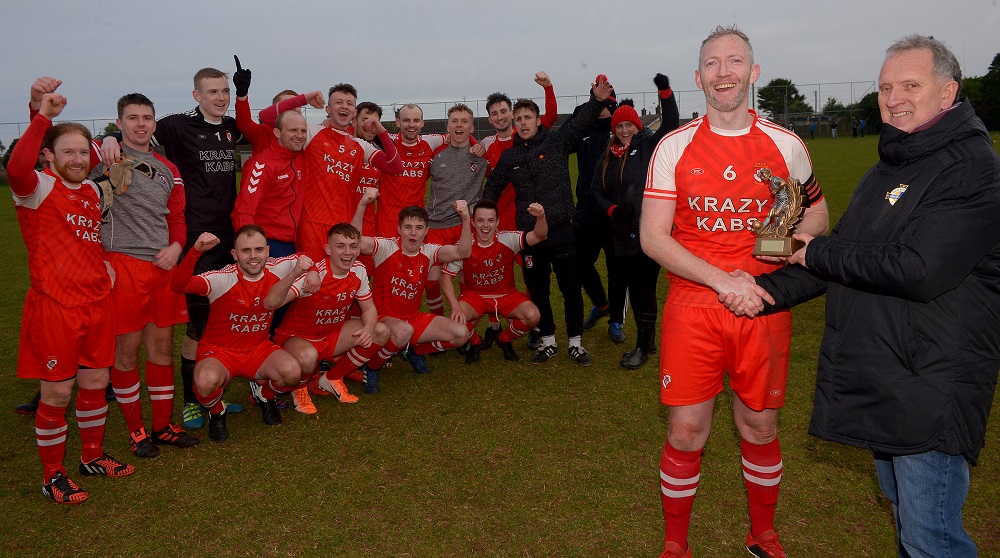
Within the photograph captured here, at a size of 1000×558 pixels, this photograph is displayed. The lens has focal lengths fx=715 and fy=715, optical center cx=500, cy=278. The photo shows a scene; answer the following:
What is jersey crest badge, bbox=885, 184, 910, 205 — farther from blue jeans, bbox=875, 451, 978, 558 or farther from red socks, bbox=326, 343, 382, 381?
red socks, bbox=326, 343, 382, 381

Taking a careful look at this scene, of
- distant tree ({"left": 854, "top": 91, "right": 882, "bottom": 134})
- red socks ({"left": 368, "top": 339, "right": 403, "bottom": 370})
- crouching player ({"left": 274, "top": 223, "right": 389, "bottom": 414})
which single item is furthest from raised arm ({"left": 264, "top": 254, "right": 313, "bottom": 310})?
distant tree ({"left": 854, "top": 91, "right": 882, "bottom": 134})

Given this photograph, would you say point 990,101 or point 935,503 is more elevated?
point 990,101

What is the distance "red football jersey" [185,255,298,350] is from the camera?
17.9 feet

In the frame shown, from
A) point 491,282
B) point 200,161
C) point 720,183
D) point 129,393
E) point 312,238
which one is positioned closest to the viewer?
point 720,183

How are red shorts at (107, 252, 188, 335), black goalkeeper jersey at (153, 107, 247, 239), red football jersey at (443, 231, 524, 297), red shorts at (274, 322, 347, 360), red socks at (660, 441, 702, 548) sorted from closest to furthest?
red socks at (660, 441, 702, 548) < red shorts at (107, 252, 188, 335) < black goalkeeper jersey at (153, 107, 247, 239) < red shorts at (274, 322, 347, 360) < red football jersey at (443, 231, 524, 297)

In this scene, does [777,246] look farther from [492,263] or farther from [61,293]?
[492,263]

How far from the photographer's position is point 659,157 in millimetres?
3443

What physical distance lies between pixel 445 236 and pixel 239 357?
2.61 meters

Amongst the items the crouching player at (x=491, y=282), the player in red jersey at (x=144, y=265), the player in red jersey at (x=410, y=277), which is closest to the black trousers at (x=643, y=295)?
the crouching player at (x=491, y=282)

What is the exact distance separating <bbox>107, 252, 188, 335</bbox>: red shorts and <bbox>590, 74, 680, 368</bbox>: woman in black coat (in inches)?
153

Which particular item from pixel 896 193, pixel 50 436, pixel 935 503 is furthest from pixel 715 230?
pixel 50 436

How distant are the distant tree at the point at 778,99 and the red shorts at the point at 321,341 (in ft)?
237

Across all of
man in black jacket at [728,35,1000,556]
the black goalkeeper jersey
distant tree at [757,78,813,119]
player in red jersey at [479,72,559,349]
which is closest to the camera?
man in black jacket at [728,35,1000,556]

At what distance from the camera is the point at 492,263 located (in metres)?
7.23
